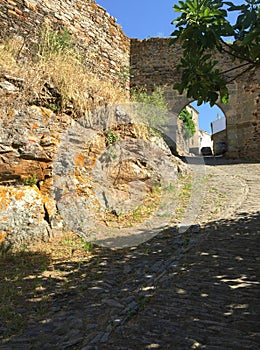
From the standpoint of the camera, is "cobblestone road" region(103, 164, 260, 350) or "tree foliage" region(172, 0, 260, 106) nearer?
"cobblestone road" region(103, 164, 260, 350)

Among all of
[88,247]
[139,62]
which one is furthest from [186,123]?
[88,247]

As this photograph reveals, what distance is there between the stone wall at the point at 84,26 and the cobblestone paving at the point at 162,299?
621 cm

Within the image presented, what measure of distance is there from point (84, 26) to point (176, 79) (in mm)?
4709

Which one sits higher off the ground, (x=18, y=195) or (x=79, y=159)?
(x=79, y=159)

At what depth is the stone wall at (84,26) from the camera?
23.8 feet

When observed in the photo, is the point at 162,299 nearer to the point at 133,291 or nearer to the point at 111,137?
the point at 133,291

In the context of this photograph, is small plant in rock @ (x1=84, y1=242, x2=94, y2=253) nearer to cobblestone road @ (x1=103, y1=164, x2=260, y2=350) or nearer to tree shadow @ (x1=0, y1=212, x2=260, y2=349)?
tree shadow @ (x1=0, y1=212, x2=260, y2=349)

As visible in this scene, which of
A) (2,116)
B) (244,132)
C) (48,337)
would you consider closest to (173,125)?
(244,132)

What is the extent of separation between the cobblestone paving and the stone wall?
20.4ft

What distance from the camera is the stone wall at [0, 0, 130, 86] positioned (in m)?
7.25

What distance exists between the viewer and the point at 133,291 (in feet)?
9.40

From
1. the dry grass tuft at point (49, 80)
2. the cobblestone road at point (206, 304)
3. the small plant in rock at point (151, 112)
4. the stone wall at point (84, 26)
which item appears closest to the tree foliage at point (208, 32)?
the cobblestone road at point (206, 304)

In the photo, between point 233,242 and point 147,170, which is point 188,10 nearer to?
point 233,242

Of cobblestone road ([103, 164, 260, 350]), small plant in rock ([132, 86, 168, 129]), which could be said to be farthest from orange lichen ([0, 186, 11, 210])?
small plant in rock ([132, 86, 168, 129])
